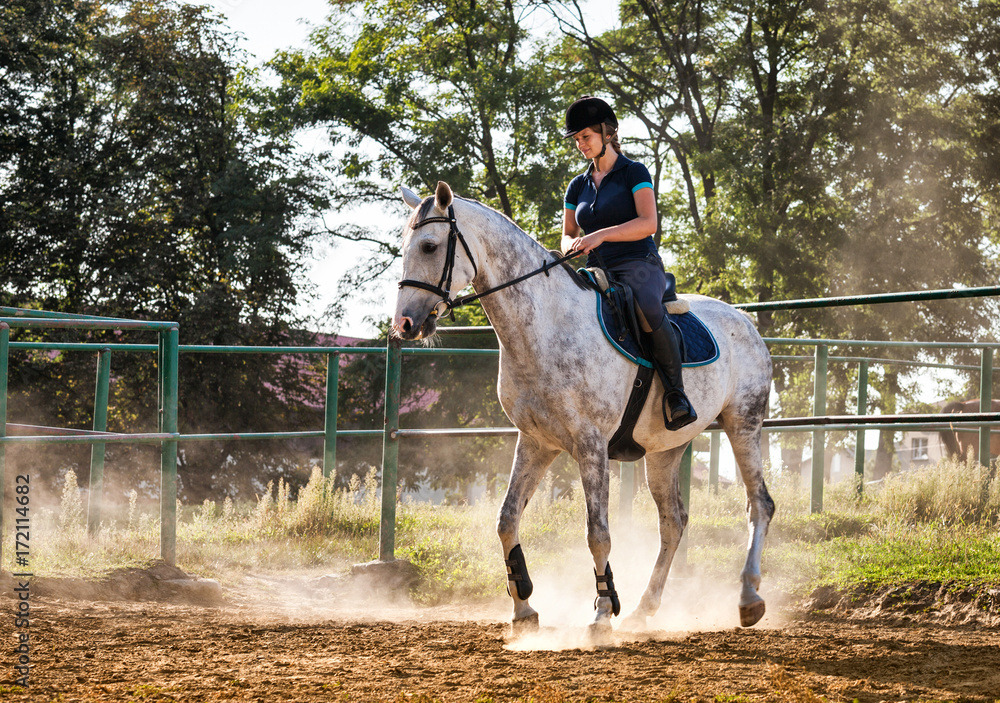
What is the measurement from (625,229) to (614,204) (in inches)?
9.8

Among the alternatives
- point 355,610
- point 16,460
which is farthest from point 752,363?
point 16,460

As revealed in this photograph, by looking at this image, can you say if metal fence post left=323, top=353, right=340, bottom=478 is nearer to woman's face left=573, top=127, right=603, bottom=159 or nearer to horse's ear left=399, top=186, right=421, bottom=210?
horse's ear left=399, top=186, right=421, bottom=210

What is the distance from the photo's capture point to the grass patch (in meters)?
6.20

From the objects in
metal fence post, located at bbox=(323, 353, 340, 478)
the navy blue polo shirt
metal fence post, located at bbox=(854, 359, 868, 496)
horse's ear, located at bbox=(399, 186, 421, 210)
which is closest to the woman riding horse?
the navy blue polo shirt

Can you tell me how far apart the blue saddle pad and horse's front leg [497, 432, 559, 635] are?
0.67 meters

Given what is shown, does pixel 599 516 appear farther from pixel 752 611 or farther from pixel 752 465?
pixel 752 465

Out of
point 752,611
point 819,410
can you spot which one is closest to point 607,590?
point 752,611

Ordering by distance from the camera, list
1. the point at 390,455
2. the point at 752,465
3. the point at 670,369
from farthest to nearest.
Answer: the point at 390,455 < the point at 752,465 < the point at 670,369

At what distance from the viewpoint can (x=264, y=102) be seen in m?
21.3

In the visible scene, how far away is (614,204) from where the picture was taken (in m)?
4.85

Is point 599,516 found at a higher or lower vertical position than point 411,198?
lower

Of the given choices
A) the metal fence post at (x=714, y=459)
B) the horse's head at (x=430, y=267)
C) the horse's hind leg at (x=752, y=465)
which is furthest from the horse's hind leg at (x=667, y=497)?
the metal fence post at (x=714, y=459)

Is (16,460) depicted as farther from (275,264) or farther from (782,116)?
(782,116)

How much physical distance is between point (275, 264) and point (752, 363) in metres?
16.0
